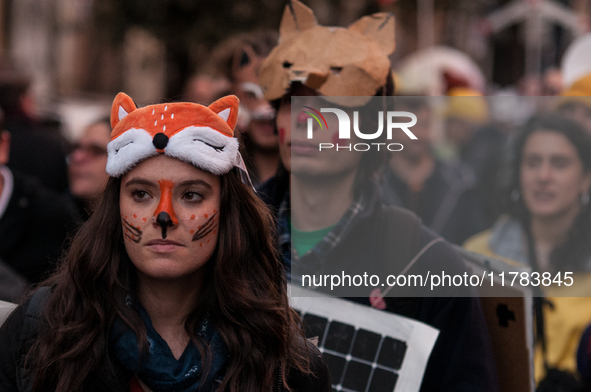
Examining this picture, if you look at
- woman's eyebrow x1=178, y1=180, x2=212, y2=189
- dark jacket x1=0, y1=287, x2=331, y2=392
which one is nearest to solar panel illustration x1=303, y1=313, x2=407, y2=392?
dark jacket x1=0, y1=287, x2=331, y2=392

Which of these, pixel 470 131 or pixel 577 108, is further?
pixel 470 131

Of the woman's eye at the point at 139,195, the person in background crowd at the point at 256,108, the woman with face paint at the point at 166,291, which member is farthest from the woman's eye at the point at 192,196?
the person in background crowd at the point at 256,108

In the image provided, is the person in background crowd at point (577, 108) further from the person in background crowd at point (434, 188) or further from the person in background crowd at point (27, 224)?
the person in background crowd at point (27, 224)

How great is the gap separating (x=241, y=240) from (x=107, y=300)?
1.45 feet

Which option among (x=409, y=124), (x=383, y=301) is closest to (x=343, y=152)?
(x=409, y=124)

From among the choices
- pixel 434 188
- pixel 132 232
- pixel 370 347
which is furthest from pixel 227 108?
pixel 434 188

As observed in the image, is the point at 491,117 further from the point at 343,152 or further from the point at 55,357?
the point at 55,357

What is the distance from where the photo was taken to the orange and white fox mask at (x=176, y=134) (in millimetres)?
2250

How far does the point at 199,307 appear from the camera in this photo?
2.38 metres

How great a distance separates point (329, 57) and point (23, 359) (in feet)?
4.97

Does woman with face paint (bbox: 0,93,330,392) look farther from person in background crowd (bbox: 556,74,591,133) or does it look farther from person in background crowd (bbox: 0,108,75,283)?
person in background crowd (bbox: 556,74,591,133)

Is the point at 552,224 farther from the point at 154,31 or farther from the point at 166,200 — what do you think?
the point at 154,31

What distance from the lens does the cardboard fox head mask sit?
9.44ft

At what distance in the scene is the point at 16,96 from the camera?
545 centimetres
